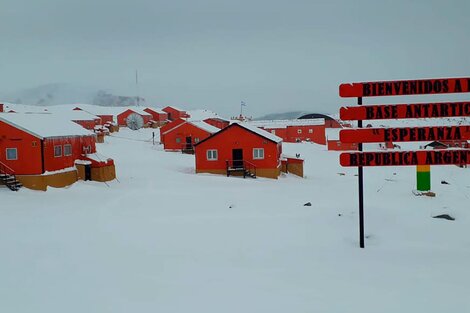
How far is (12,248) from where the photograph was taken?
14000mm

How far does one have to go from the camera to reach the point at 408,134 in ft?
45.7

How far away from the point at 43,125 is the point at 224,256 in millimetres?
21517

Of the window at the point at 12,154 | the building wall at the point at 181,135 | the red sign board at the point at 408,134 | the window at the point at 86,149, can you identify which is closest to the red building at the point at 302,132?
the building wall at the point at 181,135

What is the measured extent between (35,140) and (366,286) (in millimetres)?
22748

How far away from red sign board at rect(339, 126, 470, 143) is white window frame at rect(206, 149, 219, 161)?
24.8 meters

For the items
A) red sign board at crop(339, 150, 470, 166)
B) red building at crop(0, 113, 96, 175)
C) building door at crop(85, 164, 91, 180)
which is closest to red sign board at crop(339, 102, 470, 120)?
red sign board at crop(339, 150, 470, 166)

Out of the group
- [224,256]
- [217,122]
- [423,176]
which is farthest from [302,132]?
[224,256]

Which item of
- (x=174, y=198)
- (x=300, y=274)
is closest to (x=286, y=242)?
(x=300, y=274)

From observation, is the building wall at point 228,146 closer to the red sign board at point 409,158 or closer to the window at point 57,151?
the window at point 57,151

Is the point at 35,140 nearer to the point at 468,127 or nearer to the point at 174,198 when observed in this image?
the point at 174,198

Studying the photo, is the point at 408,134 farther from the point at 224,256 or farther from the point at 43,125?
the point at 43,125

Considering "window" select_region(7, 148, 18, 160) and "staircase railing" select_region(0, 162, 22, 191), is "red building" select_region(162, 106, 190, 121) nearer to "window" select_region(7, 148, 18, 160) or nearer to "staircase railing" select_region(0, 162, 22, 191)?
"window" select_region(7, 148, 18, 160)

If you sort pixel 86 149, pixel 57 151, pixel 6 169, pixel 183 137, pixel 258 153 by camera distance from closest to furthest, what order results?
pixel 6 169
pixel 57 151
pixel 86 149
pixel 258 153
pixel 183 137

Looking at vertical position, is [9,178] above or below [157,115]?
below
